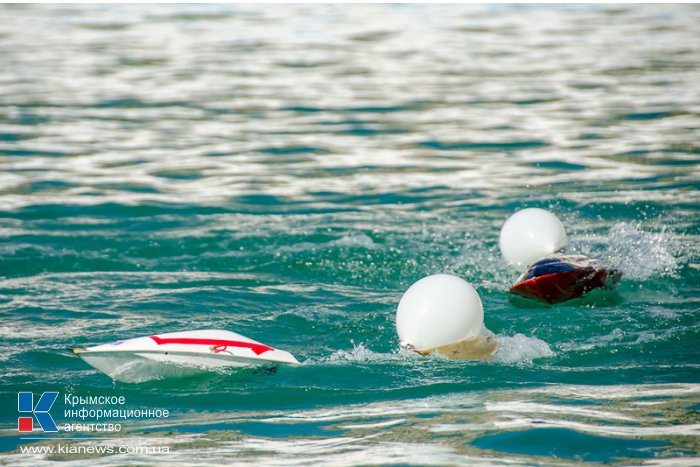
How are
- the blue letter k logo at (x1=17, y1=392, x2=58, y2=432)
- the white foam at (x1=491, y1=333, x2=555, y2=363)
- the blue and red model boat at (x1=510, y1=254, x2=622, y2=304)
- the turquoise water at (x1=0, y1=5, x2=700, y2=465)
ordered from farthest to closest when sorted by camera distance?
the blue and red model boat at (x1=510, y1=254, x2=622, y2=304)
the white foam at (x1=491, y1=333, x2=555, y2=363)
the blue letter k logo at (x1=17, y1=392, x2=58, y2=432)
the turquoise water at (x1=0, y1=5, x2=700, y2=465)

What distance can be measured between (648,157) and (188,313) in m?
8.86

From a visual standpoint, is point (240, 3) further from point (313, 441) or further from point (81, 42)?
point (313, 441)

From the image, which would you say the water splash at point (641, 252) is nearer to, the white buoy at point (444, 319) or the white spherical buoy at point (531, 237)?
the white spherical buoy at point (531, 237)

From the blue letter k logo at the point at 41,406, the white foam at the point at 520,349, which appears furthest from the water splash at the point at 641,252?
the blue letter k logo at the point at 41,406

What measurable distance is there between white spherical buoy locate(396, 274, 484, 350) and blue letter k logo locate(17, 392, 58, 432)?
263 cm

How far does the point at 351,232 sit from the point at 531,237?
2563 mm

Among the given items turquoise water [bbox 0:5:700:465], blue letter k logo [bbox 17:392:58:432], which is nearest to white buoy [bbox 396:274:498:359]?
turquoise water [bbox 0:5:700:465]

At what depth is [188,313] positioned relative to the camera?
8.56 meters

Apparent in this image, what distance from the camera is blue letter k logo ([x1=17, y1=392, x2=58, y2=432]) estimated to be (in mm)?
6344

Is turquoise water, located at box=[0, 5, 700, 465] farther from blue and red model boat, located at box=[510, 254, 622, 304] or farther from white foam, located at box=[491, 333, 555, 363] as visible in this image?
blue and red model boat, located at box=[510, 254, 622, 304]

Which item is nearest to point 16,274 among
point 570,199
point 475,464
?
point 475,464

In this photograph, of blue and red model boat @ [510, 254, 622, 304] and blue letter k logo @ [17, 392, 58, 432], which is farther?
blue and red model boat @ [510, 254, 622, 304]

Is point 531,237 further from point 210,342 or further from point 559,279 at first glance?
point 210,342

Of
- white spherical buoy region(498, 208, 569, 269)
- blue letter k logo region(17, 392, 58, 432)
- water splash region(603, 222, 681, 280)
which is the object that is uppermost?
white spherical buoy region(498, 208, 569, 269)
